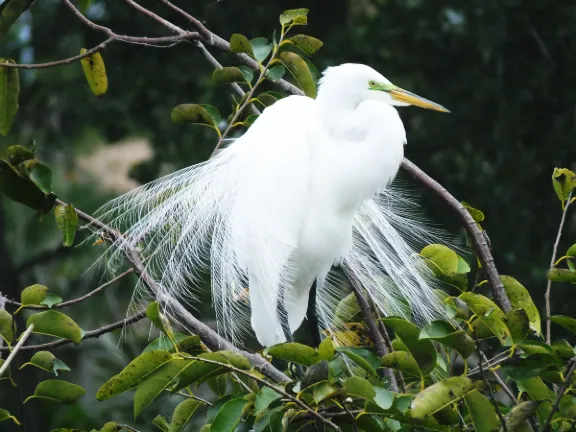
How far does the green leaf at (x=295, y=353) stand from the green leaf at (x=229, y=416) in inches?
4.4

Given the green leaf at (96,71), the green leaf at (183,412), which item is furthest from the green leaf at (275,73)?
the green leaf at (183,412)

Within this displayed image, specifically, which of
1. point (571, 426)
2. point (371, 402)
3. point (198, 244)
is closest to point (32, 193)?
point (198, 244)

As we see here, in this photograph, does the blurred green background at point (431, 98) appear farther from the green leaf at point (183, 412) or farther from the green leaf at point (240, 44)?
the green leaf at point (183, 412)

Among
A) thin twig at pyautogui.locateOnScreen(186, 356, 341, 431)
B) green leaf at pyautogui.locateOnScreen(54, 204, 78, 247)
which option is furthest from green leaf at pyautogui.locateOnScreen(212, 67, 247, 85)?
thin twig at pyautogui.locateOnScreen(186, 356, 341, 431)

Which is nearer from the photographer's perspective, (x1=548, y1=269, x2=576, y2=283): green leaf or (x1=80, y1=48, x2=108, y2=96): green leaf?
(x1=548, y1=269, x2=576, y2=283): green leaf

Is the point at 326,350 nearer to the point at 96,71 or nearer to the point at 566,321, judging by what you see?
the point at 566,321

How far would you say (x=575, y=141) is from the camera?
420cm

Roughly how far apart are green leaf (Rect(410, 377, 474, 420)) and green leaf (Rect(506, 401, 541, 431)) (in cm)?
10

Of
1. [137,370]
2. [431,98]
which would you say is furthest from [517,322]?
[431,98]

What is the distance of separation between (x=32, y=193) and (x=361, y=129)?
87 cm

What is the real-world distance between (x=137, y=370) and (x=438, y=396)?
47 centimetres

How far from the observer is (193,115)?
2.19 metres

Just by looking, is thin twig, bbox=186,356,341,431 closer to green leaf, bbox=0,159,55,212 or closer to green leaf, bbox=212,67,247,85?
green leaf, bbox=0,159,55,212

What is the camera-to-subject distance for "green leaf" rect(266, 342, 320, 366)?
4.88ft
